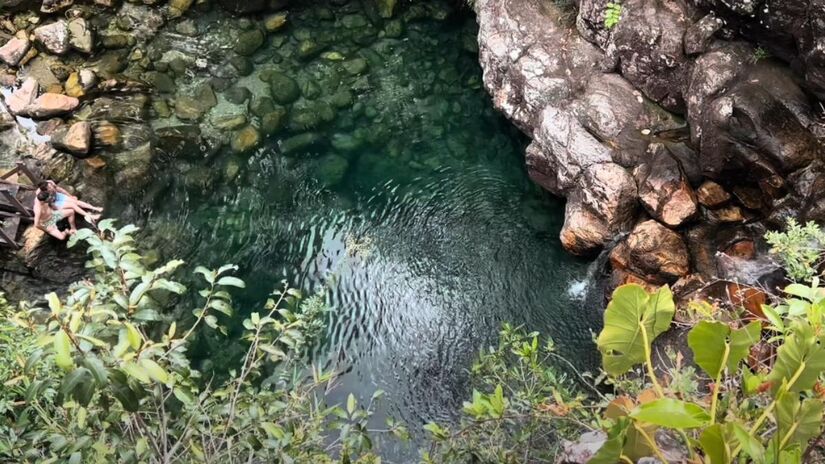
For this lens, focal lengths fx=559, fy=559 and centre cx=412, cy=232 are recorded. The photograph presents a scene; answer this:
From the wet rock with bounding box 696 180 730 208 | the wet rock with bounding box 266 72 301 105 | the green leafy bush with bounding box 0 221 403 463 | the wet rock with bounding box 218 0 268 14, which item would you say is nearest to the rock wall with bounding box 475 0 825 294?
the wet rock with bounding box 696 180 730 208

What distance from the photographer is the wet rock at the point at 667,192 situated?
836 centimetres

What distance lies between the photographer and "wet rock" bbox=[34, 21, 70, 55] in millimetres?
11445

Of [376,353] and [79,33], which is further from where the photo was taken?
[79,33]

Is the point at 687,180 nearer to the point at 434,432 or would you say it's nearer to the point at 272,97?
the point at 434,432

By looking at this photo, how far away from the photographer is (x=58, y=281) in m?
9.02

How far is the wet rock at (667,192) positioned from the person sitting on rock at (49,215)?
29.6 feet

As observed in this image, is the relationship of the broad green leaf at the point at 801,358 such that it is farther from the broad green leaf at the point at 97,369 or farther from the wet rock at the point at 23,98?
the wet rock at the point at 23,98

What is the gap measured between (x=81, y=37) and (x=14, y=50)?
1.25 m

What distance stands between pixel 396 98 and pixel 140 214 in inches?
237

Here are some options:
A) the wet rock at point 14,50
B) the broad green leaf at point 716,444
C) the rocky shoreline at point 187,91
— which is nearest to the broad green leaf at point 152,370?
the broad green leaf at point 716,444

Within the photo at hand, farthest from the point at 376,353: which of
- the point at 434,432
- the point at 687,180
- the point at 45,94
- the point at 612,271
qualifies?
the point at 45,94

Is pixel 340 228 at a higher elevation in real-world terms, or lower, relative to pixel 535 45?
lower

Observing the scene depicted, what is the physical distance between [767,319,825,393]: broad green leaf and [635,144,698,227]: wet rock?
6.28 meters

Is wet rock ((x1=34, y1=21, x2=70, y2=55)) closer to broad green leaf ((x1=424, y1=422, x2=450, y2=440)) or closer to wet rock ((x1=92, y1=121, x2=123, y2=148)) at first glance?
wet rock ((x1=92, y1=121, x2=123, y2=148))
